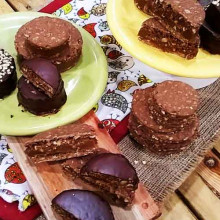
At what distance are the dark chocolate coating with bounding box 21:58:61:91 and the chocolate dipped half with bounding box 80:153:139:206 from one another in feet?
0.97

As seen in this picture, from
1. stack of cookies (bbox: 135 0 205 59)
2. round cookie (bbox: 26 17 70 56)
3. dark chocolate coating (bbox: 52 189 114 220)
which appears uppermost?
stack of cookies (bbox: 135 0 205 59)

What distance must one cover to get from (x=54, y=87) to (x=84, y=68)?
27 centimetres

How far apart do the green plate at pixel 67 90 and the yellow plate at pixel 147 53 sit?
0.18 m

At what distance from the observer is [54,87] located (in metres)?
1.47

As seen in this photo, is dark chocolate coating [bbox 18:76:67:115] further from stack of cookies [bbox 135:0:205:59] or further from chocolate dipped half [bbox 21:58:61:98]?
stack of cookies [bbox 135:0:205:59]

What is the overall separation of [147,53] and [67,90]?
13.6 inches

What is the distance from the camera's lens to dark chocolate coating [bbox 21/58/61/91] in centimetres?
147

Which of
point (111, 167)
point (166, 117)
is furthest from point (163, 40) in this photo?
point (111, 167)

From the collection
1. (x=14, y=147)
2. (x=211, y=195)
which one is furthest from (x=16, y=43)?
(x=211, y=195)

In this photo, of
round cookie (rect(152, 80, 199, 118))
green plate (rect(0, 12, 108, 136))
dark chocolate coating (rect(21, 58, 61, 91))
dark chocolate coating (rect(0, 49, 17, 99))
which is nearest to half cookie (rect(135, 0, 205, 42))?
round cookie (rect(152, 80, 199, 118))

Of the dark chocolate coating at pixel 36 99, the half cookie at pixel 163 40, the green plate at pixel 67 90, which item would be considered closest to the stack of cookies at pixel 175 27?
the half cookie at pixel 163 40

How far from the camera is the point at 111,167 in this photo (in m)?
1.35

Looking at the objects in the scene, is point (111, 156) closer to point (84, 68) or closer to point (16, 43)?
point (84, 68)

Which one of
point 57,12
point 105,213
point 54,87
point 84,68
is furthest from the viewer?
point 57,12
